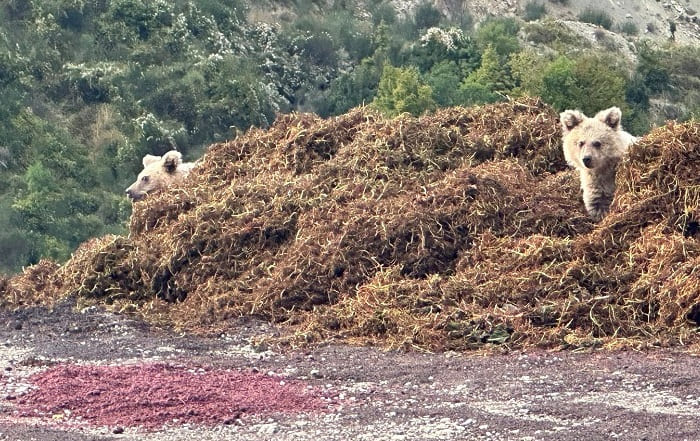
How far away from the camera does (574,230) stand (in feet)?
35.4

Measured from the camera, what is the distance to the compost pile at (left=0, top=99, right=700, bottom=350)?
30.8 ft

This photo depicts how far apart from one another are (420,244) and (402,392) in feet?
9.49

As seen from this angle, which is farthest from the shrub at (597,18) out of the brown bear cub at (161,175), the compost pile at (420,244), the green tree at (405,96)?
the compost pile at (420,244)

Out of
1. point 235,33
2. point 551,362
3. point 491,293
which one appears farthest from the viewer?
point 235,33

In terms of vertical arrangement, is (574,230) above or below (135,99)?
above

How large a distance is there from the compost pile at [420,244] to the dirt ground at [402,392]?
563 mm

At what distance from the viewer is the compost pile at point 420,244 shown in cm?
939

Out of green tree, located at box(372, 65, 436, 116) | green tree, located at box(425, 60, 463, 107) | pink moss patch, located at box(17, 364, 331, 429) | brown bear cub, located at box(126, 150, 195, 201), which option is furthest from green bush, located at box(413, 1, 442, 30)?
pink moss patch, located at box(17, 364, 331, 429)

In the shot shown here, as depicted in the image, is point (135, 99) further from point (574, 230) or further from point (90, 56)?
point (574, 230)

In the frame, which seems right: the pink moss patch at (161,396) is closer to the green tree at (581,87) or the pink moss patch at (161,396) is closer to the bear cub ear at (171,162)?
the bear cub ear at (171,162)

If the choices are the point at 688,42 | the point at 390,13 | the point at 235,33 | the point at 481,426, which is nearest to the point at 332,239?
the point at 481,426

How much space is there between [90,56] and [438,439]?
35143 mm

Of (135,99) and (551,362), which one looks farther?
(135,99)

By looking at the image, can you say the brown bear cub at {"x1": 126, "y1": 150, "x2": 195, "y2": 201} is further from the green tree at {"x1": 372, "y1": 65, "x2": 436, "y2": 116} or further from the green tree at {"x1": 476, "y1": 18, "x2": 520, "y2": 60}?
the green tree at {"x1": 476, "y1": 18, "x2": 520, "y2": 60}
